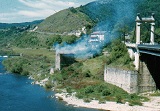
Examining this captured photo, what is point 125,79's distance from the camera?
1905 inches

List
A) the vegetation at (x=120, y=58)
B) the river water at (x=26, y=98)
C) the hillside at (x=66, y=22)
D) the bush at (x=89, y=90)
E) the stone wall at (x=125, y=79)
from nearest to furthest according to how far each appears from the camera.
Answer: the river water at (x=26, y=98), the stone wall at (x=125, y=79), the bush at (x=89, y=90), the vegetation at (x=120, y=58), the hillside at (x=66, y=22)

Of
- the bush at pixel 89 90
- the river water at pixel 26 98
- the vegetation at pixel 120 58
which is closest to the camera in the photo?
the river water at pixel 26 98

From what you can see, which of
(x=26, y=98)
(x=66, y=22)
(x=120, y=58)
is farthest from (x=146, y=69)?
(x=66, y=22)

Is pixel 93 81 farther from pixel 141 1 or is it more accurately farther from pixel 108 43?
pixel 141 1

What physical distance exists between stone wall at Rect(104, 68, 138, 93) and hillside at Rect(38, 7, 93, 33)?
85.0 m

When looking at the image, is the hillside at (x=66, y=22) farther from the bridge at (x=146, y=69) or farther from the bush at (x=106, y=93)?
the bush at (x=106, y=93)

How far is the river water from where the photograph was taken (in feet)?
145

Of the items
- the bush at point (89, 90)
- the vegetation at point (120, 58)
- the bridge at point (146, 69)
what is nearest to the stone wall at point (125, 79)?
the bridge at point (146, 69)

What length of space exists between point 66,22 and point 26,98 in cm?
10798

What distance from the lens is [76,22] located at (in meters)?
148

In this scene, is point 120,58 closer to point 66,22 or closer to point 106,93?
point 106,93

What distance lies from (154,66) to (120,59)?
254 inches

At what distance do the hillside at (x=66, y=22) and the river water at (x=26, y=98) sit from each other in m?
76.3

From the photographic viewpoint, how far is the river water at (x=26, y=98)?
4406 cm
